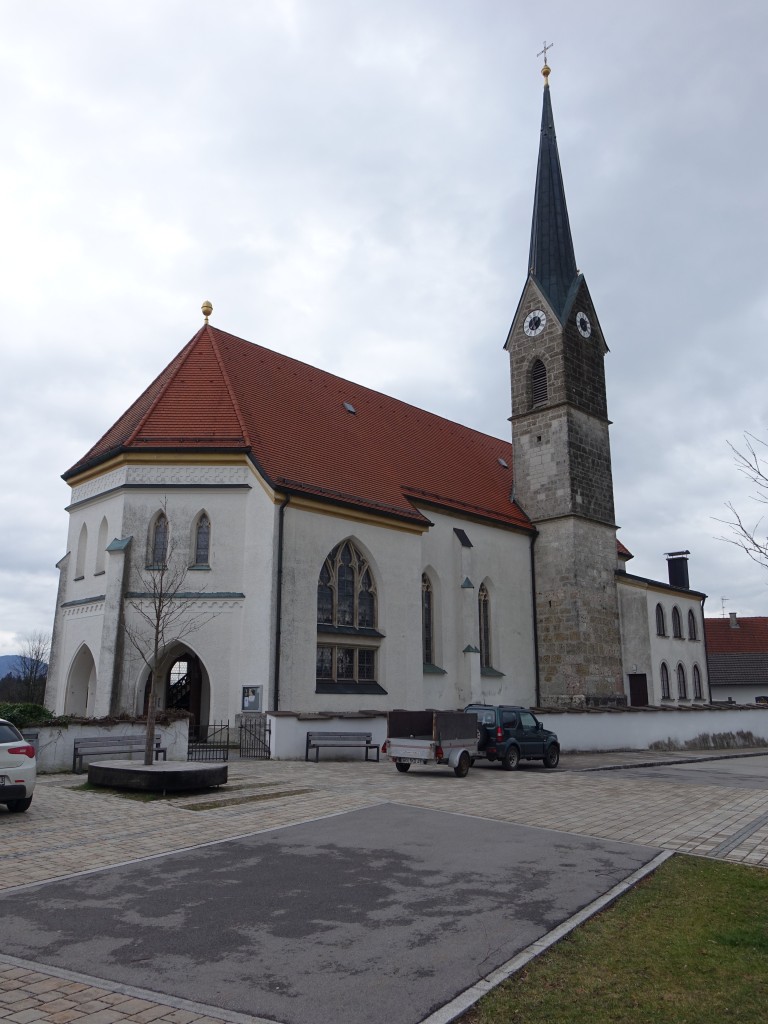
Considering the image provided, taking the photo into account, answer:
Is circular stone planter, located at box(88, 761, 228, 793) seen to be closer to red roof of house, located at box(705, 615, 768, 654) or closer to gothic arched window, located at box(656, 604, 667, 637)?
gothic arched window, located at box(656, 604, 667, 637)

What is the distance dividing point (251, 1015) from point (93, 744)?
1220 cm

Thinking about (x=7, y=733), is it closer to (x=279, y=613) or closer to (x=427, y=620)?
(x=279, y=613)

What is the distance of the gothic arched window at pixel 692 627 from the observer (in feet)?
134

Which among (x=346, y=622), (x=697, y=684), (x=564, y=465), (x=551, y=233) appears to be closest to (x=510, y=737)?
(x=346, y=622)

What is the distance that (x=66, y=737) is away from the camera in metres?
15.6

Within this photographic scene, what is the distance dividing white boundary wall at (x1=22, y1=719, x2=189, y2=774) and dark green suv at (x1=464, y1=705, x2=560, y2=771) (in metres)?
6.68

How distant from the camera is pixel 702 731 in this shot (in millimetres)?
30672

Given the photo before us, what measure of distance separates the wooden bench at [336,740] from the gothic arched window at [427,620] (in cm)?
711

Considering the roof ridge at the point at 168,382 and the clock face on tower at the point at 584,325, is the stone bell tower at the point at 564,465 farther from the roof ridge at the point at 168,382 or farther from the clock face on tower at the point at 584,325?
the roof ridge at the point at 168,382

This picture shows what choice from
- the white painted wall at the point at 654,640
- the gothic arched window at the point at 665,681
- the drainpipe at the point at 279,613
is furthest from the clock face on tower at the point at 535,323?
the drainpipe at the point at 279,613

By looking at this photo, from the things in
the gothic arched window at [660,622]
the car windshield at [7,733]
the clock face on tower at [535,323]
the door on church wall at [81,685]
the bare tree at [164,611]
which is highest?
the clock face on tower at [535,323]

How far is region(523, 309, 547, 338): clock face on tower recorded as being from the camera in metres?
33.7

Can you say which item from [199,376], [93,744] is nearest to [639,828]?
[93,744]

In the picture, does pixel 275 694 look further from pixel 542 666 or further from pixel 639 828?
pixel 542 666
